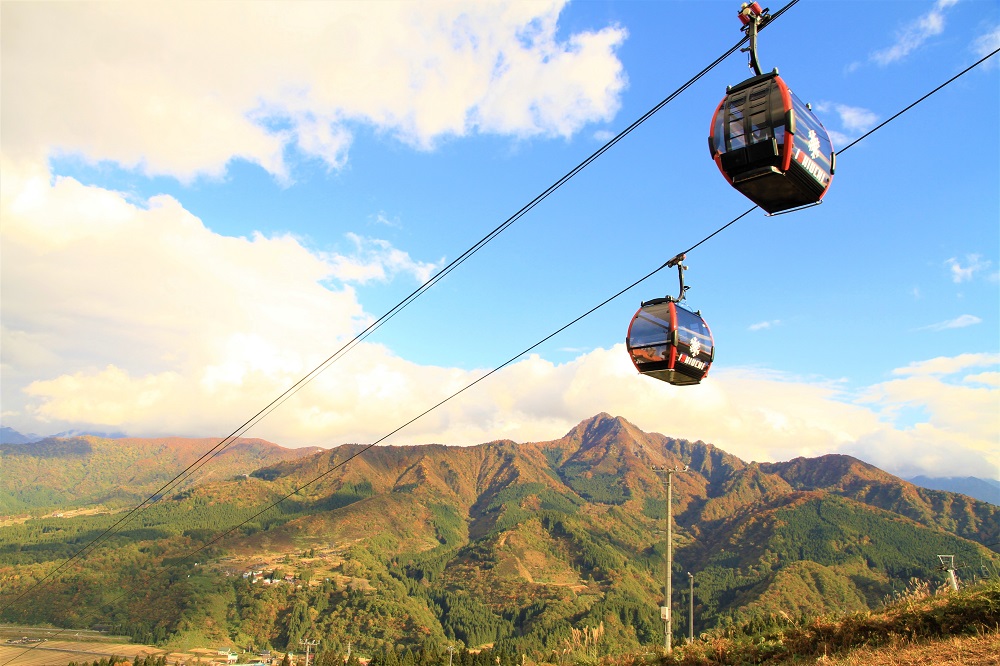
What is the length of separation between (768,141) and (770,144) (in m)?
0.06

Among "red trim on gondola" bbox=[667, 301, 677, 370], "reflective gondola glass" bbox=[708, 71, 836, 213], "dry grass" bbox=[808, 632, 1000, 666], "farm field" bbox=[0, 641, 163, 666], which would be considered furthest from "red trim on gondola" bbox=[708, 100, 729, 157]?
"farm field" bbox=[0, 641, 163, 666]

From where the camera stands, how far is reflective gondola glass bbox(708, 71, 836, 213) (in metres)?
9.69

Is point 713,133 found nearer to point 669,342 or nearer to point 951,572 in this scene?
point 669,342

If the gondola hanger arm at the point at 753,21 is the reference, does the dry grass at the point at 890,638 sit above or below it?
below

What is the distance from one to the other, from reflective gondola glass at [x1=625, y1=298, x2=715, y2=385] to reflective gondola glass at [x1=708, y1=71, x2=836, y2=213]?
14.5 ft

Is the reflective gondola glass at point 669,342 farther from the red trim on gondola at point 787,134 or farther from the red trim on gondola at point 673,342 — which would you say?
the red trim on gondola at point 787,134

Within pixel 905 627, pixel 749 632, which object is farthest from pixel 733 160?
pixel 749 632

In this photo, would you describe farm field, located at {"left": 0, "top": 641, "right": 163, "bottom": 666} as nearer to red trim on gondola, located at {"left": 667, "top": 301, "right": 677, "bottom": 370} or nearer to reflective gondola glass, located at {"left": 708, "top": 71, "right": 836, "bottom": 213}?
red trim on gondola, located at {"left": 667, "top": 301, "right": 677, "bottom": 370}

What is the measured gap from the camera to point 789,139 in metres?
9.60

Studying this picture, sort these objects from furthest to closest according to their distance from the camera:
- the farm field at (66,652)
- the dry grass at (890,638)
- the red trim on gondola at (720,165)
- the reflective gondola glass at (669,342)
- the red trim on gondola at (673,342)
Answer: the farm field at (66,652), the reflective gondola glass at (669,342), the red trim on gondola at (673,342), the dry grass at (890,638), the red trim on gondola at (720,165)

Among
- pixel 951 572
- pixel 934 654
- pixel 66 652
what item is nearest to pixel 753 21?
pixel 934 654

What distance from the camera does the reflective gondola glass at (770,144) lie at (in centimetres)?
969

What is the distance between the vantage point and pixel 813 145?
10031 millimetres

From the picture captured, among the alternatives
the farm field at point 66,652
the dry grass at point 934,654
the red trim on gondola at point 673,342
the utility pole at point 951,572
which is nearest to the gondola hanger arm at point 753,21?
the red trim on gondola at point 673,342
